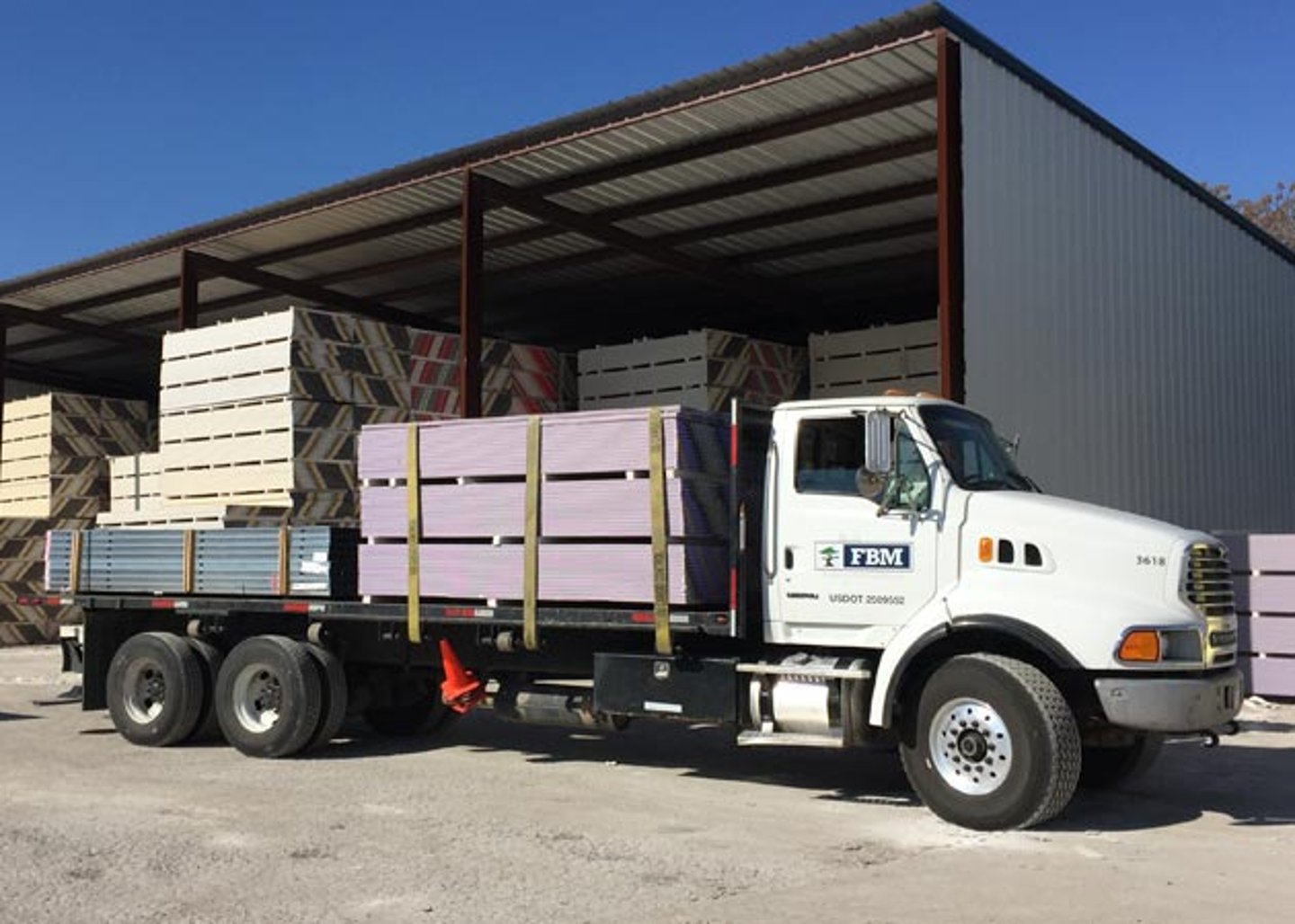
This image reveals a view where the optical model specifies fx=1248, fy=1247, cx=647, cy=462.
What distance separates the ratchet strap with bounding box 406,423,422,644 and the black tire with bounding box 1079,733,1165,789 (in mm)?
4961

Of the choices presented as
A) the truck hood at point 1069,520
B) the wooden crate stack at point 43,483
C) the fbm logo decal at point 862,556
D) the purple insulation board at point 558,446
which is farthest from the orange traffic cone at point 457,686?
the wooden crate stack at point 43,483

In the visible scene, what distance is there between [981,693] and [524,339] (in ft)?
64.4

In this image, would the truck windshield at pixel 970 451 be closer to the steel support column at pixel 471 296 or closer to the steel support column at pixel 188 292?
the steel support column at pixel 471 296

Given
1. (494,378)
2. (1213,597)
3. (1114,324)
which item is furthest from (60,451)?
(1213,597)

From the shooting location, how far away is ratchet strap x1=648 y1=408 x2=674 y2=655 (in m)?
8.37

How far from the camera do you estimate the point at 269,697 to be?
410 inches

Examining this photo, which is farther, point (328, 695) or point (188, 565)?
point (188, 565)

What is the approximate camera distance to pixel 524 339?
26078 millimetres

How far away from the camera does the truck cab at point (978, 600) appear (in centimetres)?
718

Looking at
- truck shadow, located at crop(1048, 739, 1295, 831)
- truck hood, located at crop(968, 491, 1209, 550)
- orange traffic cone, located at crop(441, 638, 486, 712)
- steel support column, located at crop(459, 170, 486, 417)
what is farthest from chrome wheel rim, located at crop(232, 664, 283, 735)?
truck shadow, located at crop(1048, 739, 1295, 831)

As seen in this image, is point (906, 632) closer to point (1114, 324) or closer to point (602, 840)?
point (602, 840)

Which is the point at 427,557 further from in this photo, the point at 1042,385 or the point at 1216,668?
the point at 1042,385

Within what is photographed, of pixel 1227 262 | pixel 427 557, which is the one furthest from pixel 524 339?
Answer: pixel 427 557

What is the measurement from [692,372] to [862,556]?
8.57 metres
